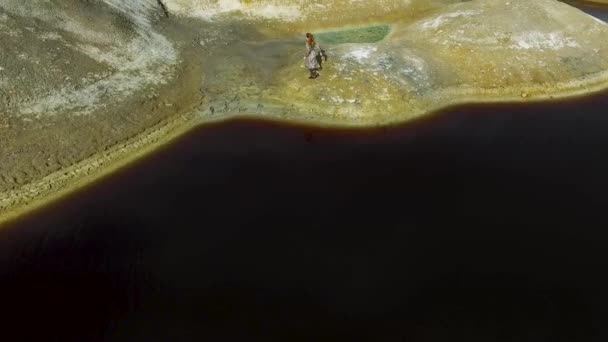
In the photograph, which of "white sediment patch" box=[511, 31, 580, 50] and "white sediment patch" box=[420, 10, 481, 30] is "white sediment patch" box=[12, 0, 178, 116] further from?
"white sediment patch" box=[511, 31, 580, 50]

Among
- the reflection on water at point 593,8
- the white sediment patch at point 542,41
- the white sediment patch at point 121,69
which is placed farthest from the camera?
the reflection on water at point 593,8

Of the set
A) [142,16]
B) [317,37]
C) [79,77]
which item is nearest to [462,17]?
[317,37]

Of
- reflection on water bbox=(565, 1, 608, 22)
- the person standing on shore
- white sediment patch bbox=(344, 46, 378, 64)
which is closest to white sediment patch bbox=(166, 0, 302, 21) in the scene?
white sediment patch bbox=(344, 46, 378, 64)

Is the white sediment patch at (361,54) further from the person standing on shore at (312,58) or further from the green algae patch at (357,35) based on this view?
the green algae patch at (357,35)

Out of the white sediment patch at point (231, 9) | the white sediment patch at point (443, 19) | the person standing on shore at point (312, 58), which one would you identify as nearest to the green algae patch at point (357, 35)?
the white sediment patch at point (443, 19)

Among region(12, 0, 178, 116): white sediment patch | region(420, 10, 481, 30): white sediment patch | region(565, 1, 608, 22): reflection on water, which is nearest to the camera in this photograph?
region(12, 0, 178, 116): white sediment patch

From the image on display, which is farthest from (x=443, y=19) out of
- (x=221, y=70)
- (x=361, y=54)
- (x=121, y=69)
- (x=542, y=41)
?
(x=121, y=69)
